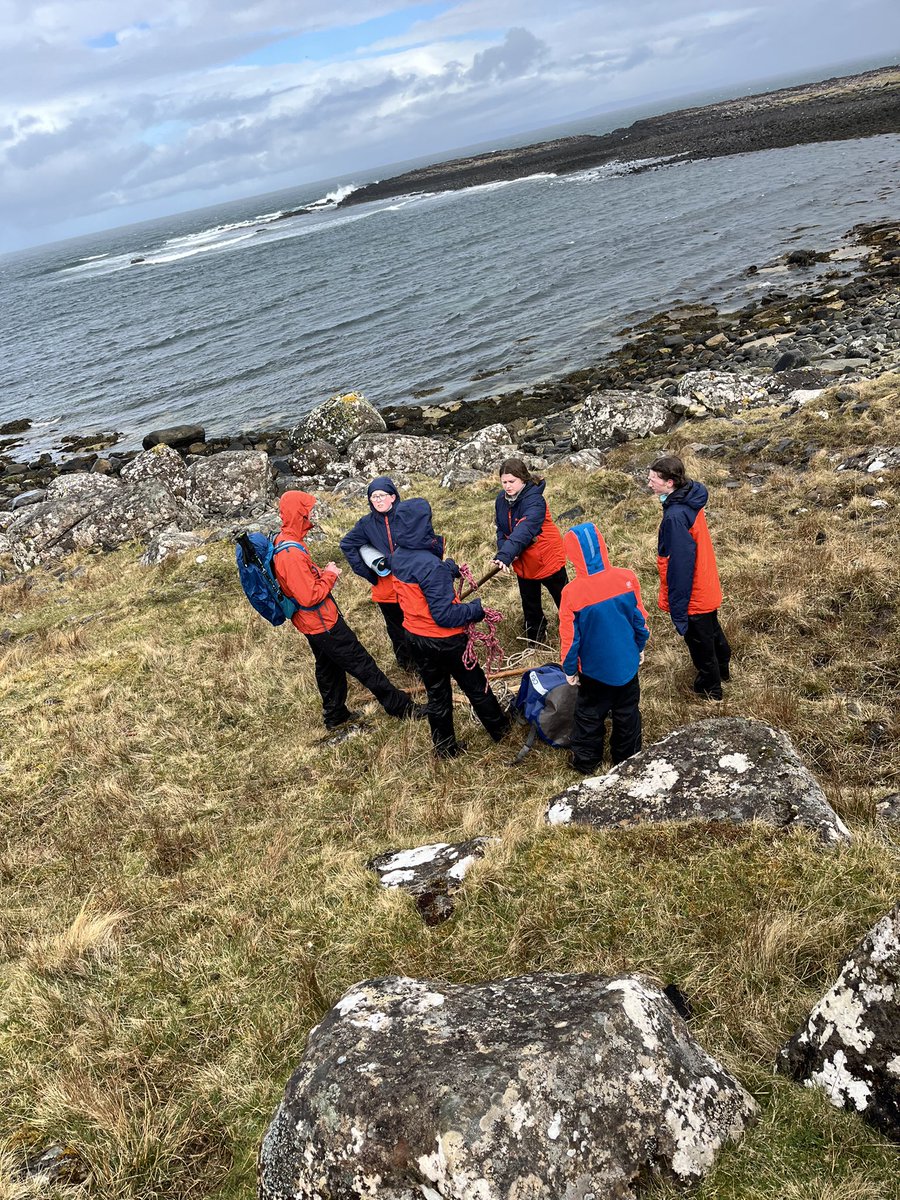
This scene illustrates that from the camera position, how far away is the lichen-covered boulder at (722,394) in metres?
16.0

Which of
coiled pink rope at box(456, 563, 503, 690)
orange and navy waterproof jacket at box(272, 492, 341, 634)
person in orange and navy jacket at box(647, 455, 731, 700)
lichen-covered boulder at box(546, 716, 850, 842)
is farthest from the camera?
orange and navy waterproof jacket at box(272, 492, 341, 634)

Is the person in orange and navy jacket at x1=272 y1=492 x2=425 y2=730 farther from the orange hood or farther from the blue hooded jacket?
the blue hooded jacket

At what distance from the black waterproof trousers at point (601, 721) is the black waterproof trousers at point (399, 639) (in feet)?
9.92

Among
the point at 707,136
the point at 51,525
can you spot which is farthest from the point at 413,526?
the point at 707,136

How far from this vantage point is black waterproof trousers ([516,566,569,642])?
7.81 m

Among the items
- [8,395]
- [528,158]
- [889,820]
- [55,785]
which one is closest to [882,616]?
[889,820]

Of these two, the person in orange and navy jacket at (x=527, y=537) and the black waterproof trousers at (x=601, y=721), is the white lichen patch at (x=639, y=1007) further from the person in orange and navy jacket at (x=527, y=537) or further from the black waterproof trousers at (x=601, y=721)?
the person in orange and navy jacket at (x=527, y=537)

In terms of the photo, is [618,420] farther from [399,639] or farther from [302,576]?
[302,576]

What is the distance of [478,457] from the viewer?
1705 cm

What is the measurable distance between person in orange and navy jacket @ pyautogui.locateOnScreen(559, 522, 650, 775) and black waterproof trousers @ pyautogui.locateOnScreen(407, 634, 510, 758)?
3.64ft

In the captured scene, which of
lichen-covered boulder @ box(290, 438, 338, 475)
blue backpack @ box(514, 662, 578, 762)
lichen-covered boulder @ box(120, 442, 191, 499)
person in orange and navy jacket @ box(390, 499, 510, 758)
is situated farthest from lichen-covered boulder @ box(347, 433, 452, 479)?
person in orange and navy jacket @ box(390, 499, 510, 758)

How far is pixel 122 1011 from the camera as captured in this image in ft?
14.4

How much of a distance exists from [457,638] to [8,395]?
151 ft

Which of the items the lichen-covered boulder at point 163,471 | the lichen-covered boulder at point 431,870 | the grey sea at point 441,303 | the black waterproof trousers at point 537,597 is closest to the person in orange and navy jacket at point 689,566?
the black waterproof trousers at point 537,597
